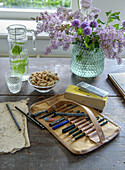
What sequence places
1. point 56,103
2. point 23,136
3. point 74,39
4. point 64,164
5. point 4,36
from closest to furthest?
1. point 64,164
2. point 23,136
3. point 56,103
4. point 74,39
5. point 4,36

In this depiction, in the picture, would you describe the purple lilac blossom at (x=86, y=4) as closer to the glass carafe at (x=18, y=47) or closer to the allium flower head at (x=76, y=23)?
the allium flower head at (x=76, y=23)

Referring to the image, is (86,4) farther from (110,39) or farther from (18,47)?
(18,47)

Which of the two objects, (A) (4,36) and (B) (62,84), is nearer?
(B) (62,84)

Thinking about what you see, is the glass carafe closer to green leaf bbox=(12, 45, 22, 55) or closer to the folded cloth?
green leaf bbox=(12, 45, 22, 55)

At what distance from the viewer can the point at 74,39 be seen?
1.08m

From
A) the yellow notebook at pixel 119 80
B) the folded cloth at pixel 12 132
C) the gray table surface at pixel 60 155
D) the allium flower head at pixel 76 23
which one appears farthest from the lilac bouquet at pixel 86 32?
the folded cloth at pixel 12 132

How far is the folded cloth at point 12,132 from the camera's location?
2.50 ft

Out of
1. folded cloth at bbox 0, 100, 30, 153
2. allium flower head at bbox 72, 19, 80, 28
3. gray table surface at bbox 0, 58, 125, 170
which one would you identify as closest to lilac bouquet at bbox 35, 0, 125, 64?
allium flower head at bbox 72, 19, 80, 28

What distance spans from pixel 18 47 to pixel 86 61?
14.4 inches

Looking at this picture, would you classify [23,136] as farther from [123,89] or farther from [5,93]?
[123,89]

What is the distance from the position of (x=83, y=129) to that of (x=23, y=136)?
0.23m

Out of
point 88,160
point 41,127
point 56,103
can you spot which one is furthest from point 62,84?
point 88,160

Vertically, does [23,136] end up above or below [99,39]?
below

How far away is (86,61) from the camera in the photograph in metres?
1.18
